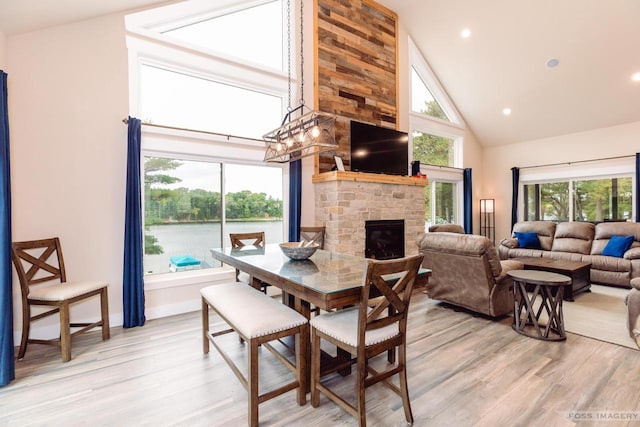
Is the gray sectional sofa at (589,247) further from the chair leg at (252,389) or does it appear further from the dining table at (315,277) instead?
the chair leg at (252,389)

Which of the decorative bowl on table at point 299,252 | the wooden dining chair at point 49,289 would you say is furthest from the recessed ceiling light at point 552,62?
the wooden dining chair at point 49,289

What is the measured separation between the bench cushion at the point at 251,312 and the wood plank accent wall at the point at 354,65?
2.77 m

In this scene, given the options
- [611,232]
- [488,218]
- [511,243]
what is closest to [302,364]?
[511,243]

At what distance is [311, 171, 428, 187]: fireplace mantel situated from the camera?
4395mm

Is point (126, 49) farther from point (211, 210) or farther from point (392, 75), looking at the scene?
point (392, 75)

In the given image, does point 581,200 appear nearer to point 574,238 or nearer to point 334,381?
point 574,238

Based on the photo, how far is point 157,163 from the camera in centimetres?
366

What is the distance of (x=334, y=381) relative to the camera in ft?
7.34

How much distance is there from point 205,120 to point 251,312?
2.95m

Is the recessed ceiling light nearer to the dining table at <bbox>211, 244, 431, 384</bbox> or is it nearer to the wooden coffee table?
the wooden coffee table

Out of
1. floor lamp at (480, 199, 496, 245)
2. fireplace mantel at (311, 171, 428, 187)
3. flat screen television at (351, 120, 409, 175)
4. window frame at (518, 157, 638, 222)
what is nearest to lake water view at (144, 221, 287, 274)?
fireplace mantel at (311, 171, 428, 187)

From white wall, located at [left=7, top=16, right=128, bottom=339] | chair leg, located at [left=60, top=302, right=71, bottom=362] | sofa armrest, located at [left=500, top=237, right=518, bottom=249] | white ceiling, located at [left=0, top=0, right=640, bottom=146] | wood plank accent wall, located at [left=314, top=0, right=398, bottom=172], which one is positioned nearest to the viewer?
chair leg, located at [left=60, top=302, right=71, bottom=362]

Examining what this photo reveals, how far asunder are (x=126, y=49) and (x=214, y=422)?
3.73 metres

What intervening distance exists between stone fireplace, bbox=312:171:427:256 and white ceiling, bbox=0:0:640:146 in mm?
2788
